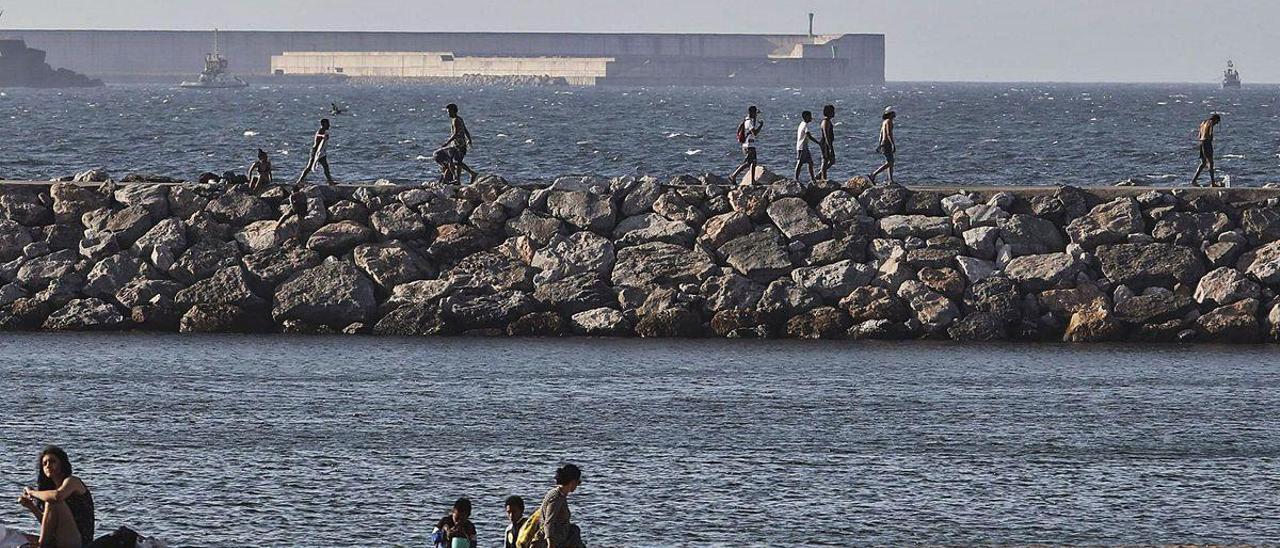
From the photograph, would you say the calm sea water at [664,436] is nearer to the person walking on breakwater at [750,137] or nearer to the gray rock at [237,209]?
the gray rock at [237,209]

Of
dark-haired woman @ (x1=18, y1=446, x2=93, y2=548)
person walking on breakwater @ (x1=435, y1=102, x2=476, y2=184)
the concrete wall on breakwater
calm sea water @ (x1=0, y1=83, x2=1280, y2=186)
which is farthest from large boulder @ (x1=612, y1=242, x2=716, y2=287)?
calm sea water @ (x1=0, y1=83, x2=1280, y2=186)

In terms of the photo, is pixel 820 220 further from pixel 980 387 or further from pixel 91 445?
pixel 91 445

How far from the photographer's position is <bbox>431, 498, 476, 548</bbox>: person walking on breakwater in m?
14.7

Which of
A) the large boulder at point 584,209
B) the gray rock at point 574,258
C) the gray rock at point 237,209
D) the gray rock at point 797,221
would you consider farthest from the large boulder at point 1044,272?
the gray rock at point 237,209

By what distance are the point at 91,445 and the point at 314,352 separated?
6597 millimetres

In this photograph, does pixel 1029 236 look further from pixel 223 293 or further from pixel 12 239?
pixel 12 239

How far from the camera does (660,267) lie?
2841 centimetres

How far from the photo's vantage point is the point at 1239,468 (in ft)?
63.0

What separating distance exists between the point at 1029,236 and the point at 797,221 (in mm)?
3194

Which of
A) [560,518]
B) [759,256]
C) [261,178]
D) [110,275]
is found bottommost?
[560,518]

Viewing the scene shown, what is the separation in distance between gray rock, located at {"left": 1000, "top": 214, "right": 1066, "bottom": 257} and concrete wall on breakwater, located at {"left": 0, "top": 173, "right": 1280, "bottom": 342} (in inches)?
1.1

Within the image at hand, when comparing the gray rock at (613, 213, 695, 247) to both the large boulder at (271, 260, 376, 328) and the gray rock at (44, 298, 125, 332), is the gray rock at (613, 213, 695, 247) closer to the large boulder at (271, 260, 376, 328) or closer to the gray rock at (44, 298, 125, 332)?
the large boulder at (271, 260, 376, 328)

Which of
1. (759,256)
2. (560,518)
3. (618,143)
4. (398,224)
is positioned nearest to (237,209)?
(398,224)

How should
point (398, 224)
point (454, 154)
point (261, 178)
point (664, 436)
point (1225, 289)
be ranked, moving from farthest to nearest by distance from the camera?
point (454, 154), point (261, 178), point (398, 224), point (1225, 289), point (664, 436)
